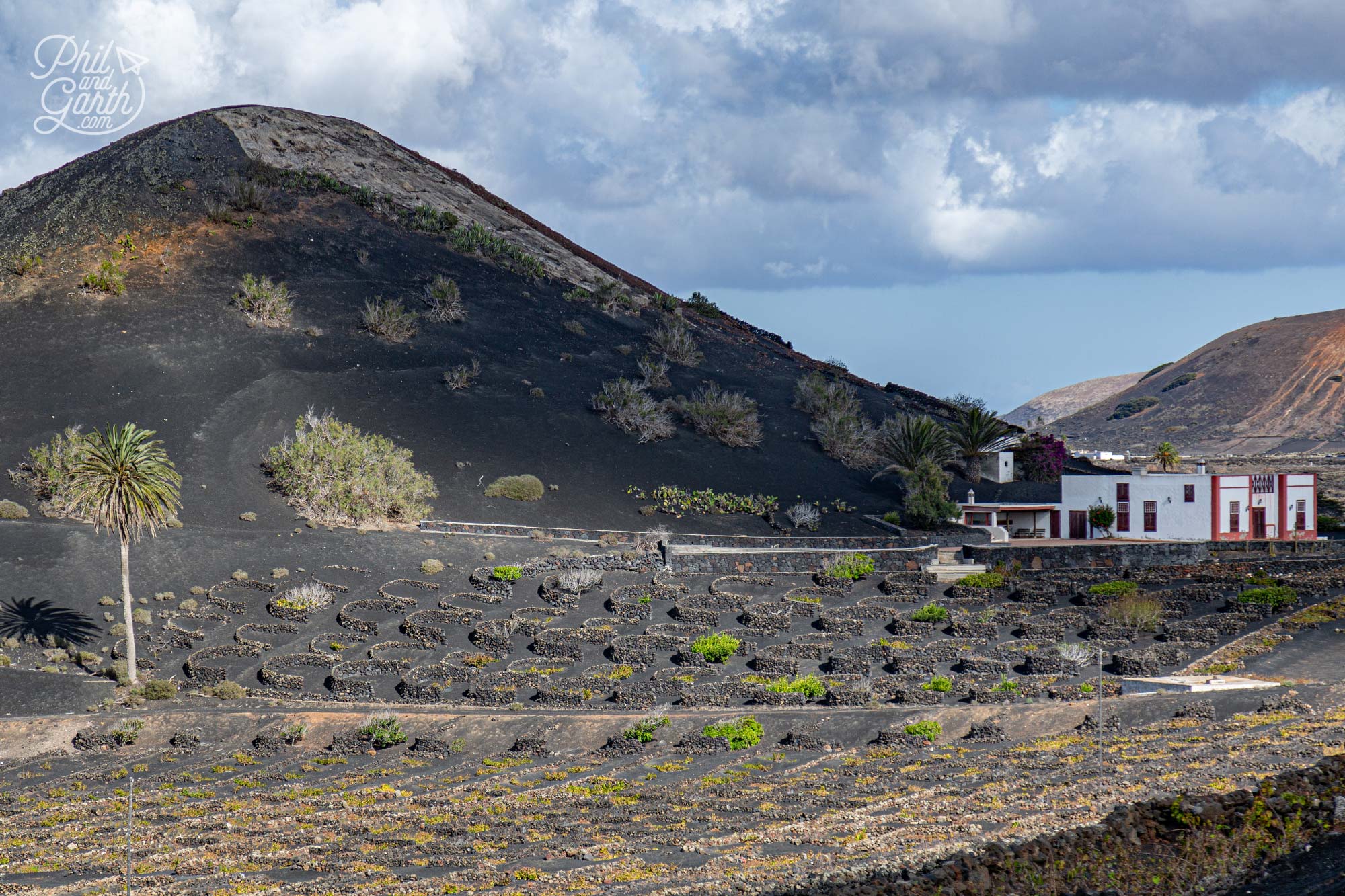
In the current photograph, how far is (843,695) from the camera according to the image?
1406 inches

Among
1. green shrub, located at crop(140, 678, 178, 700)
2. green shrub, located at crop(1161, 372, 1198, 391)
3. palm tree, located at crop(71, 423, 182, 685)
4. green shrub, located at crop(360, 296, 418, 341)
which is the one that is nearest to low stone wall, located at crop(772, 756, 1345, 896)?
green shrub, located at crop(140, 678, 178, 700)

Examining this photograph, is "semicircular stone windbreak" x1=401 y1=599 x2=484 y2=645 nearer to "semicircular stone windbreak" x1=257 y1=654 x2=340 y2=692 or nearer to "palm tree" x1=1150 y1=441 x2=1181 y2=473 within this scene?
"semicircular stone windbreak" x1=257 y1=654 x2=340 y2=692

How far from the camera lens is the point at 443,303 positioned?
78875mm

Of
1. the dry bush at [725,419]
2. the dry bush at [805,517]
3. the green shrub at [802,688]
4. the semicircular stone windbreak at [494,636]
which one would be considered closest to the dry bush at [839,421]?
the dry bush at [725,419]

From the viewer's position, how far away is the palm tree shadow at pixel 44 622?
40219mm

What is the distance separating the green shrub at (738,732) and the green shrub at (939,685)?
632 centimetres

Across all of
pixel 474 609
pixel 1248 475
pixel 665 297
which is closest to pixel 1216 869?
pixel 474 609

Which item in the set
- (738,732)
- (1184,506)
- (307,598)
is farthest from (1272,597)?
(307,598)

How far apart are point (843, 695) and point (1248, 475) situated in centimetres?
3336

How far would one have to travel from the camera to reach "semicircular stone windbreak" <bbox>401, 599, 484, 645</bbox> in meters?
42.2

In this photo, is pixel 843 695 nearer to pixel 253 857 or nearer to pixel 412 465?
pixel 253 857

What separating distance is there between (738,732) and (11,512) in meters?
32.7

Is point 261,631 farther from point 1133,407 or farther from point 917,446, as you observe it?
point 1133,407

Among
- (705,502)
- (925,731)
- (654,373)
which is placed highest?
(654,373)
